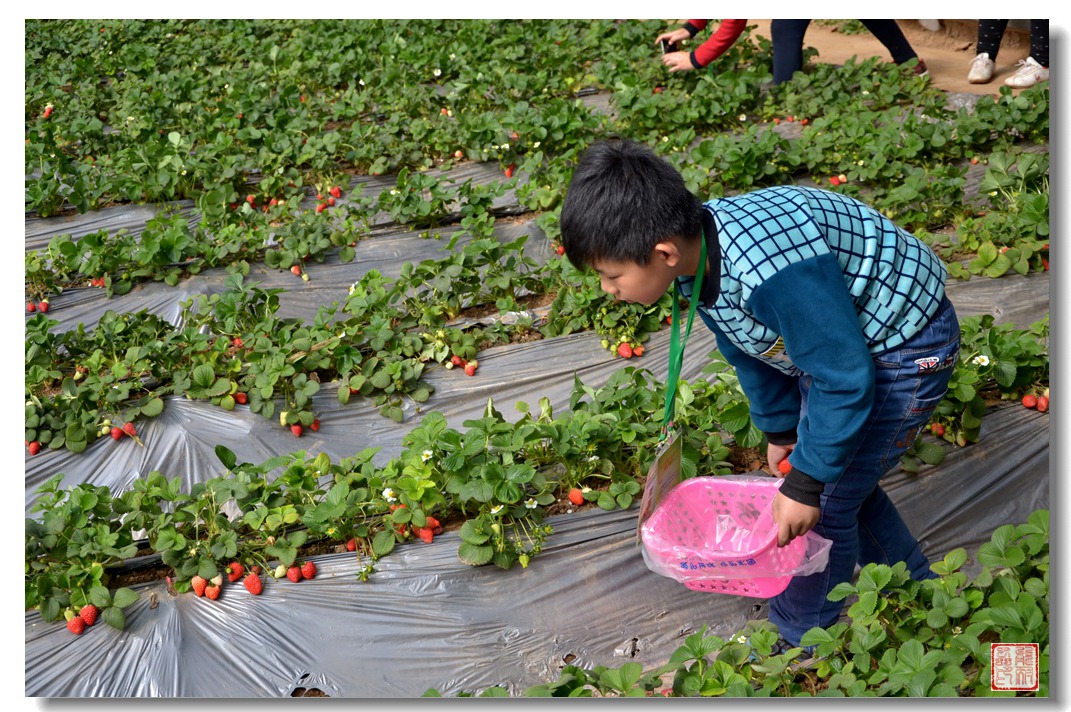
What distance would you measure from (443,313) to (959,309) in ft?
5.54

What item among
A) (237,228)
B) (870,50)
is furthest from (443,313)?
(870,50)

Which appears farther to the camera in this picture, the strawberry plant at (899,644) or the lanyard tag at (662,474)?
the lanyard tag at (662,474)

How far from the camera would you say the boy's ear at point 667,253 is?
1.54 meters

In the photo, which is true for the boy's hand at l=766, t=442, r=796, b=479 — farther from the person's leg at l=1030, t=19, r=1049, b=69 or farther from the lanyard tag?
the person's leg at l=1030, t=19, r=1049, b=69

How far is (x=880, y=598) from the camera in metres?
1.75

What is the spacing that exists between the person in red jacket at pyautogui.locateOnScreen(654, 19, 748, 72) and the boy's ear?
10.1 feet

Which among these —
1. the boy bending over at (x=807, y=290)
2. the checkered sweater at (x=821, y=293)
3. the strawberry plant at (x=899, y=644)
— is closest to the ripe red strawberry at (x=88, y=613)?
the strawberry plant at (x=899, y=644)

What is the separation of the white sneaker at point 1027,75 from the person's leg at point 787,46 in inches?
37.4

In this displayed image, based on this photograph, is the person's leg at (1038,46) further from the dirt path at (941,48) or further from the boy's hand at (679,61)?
the boy's hand at (679,61)

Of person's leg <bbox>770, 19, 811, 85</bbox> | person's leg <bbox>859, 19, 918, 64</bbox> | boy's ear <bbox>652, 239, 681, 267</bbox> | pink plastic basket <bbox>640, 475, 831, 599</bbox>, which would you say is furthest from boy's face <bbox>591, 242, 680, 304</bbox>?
person's leg <bbox>859, 19, 918, 64</bbox>

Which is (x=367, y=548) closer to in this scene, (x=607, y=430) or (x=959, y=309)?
(x=607, y=430)

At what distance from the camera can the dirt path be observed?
4605 mm

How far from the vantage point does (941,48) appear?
18.3 feet

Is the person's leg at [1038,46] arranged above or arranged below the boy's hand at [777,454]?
above
